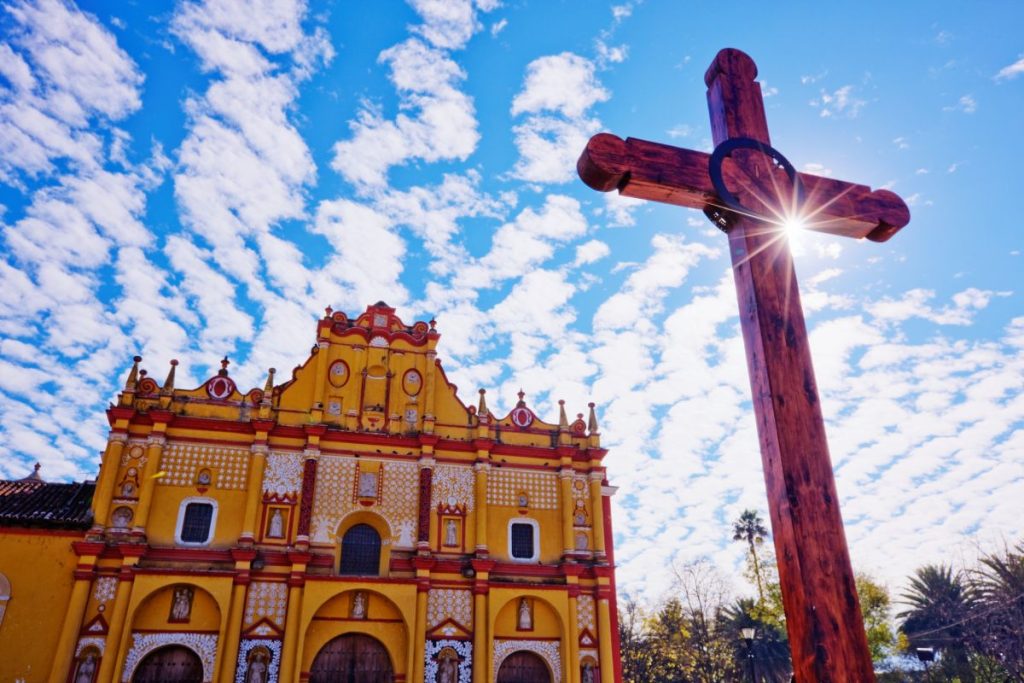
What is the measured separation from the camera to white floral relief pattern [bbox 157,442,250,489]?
1995 centimetres

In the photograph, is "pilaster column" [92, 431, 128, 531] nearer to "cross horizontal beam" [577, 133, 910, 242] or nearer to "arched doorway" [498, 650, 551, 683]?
"arched doorway" [498, 650, 551, 683]

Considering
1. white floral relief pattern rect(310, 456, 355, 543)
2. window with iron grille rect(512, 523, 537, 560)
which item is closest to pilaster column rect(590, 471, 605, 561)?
window with iron grille rect(512, 523, 537, 560)

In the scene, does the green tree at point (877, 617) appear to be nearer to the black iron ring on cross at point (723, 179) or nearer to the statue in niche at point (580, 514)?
the statue in niche at point (580, 514)

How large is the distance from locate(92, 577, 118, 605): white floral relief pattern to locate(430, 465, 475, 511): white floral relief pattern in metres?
8.37

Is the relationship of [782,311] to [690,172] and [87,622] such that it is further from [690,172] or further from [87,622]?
[87,622]

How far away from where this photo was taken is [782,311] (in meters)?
3.52

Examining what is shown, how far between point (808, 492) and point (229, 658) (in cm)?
1837

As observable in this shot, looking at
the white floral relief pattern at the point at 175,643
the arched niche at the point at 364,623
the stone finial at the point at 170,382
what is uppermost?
the stone finial at the point at 170,382

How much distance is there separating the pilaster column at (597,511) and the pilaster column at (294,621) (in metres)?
8.46

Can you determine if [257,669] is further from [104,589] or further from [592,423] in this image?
[592,423]

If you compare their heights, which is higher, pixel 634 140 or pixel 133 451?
pixel 133 451

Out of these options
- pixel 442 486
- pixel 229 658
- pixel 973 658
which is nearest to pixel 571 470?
pixel 442 486

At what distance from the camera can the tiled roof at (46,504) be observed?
1848cm

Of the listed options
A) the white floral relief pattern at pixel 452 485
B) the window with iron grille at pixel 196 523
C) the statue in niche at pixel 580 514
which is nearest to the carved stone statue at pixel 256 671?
the window with iron grille at pixel 196 523
